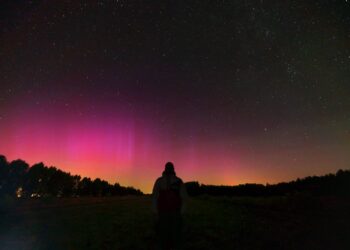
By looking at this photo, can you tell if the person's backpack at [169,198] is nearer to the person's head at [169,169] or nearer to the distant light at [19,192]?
the person's head at [169,169]

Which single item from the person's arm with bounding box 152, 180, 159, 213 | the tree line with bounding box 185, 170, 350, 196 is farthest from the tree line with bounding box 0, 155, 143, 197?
the person's arm with bounding box 152, 180, 159, 213

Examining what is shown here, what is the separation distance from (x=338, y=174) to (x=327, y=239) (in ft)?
207

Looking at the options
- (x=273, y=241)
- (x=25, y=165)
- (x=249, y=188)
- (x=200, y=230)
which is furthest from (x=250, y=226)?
(x=25, y=165)

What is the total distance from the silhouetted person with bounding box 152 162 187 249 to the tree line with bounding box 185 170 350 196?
125 feet

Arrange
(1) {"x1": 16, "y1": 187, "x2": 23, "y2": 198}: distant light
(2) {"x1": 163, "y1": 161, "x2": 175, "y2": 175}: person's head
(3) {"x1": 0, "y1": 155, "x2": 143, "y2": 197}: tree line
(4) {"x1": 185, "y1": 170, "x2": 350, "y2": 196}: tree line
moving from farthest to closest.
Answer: (1) {"x1": 16, "y1": 187, "x2": 23, "y2": 198}: distant light < (3) {"x1": 0, "y1": 155, "x2": 143, "y2": 197}: tree line < (4) {"x1": 185, "y1": 170, "x2": 350, "y2": 196}: tree line < (2) {"x1": 163, "y1": 161, "x2": 175, "y2": 175}: person's head

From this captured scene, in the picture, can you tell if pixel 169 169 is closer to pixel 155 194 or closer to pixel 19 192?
pixel 155 194

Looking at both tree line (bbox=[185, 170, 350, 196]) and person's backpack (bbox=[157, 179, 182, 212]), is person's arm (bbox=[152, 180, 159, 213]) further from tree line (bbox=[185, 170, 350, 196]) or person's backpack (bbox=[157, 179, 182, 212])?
tree line (bbox=[185, 170, 350, 196])

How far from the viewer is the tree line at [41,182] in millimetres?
108562

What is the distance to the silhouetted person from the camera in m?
7.77

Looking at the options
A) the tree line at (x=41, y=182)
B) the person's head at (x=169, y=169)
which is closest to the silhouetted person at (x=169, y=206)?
the person's head at (x=169, y=169)

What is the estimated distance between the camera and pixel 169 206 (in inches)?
307

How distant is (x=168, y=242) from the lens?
784 centimetres

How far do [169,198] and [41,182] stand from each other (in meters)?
132

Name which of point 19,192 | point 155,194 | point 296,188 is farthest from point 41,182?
point 155,194
